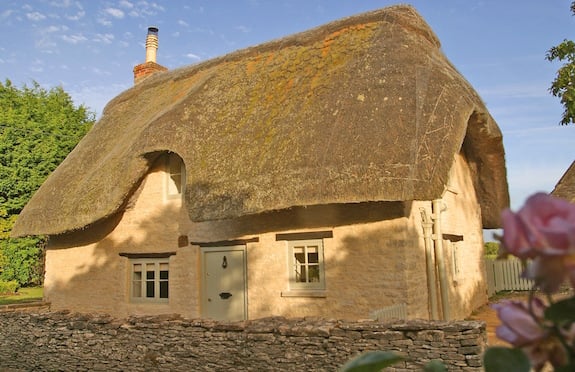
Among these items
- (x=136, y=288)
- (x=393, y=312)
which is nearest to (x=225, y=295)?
(x=136, y=288)

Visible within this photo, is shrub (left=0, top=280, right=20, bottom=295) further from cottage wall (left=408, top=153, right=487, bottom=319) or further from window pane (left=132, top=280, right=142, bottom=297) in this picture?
cottage wall (left=408, top=153, right=487, bottom=319)

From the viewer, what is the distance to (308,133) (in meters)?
9.01

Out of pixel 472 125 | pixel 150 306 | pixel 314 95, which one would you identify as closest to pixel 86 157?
pixel 150 306

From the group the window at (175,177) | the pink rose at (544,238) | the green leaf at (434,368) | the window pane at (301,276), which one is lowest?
the window pane at (301,276)

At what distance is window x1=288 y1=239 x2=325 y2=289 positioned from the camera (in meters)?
9.18

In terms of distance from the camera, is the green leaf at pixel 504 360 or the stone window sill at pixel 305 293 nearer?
the green leaf at pixel 504 360

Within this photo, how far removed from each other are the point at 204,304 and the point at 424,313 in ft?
15.6

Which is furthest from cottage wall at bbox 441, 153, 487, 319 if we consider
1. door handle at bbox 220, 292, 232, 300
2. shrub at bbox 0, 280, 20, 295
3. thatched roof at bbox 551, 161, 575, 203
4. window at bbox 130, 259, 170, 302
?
shrub at bbox 0, 280, 20, 295

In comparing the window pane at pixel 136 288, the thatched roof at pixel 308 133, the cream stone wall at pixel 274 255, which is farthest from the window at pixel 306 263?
the window pane at pixel 136 288

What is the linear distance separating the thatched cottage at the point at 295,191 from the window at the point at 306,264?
3 centimetres

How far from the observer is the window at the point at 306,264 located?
918 cm

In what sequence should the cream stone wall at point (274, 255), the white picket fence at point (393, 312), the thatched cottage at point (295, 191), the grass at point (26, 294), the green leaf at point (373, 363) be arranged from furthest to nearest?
1. the grass at point (26, 294)
2. the cream stone wall at point (274, 255)
3. the thatched cottage at point (295, 191)
4. the white picket fence at point (393, 312)
5. the green leaf at point (373, 363)

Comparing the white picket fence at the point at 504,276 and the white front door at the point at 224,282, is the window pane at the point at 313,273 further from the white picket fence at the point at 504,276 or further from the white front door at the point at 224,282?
the white picket fence at the point at 504,276

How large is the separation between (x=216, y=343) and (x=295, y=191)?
289 cm
